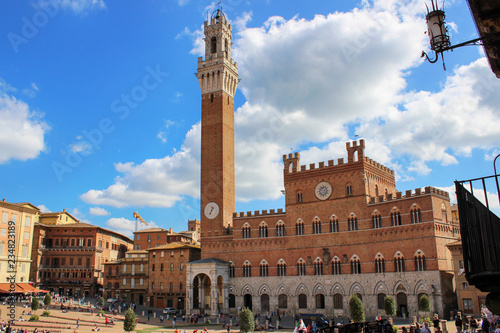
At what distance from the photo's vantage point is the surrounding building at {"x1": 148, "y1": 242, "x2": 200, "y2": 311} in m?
59.5

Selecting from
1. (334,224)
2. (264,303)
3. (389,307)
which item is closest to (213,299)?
(264,303)

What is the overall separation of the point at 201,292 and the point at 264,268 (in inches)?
332

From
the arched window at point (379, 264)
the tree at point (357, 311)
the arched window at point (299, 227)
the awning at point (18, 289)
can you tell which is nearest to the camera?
the tree at point (357, 311)

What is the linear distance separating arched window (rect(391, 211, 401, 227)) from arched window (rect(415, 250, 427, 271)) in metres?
3.64

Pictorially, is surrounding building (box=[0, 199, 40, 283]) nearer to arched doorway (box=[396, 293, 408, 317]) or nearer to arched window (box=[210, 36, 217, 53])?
arched window (box=[210, 36, 217, 53])

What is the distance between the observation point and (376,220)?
46969mm

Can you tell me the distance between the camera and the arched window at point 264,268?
53.2 m

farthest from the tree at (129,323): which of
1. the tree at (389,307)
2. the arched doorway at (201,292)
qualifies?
the tree at (389,307)

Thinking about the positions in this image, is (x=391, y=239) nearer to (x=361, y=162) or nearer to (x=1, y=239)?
(x=361, y=162)

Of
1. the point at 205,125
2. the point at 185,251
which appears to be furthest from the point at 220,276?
the point at 205,125

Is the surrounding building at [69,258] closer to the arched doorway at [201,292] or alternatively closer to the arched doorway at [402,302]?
the arched doorway at [201,292]

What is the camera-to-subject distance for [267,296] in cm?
5253

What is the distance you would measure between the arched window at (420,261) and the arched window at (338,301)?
906 cm

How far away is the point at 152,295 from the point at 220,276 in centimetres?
1303
